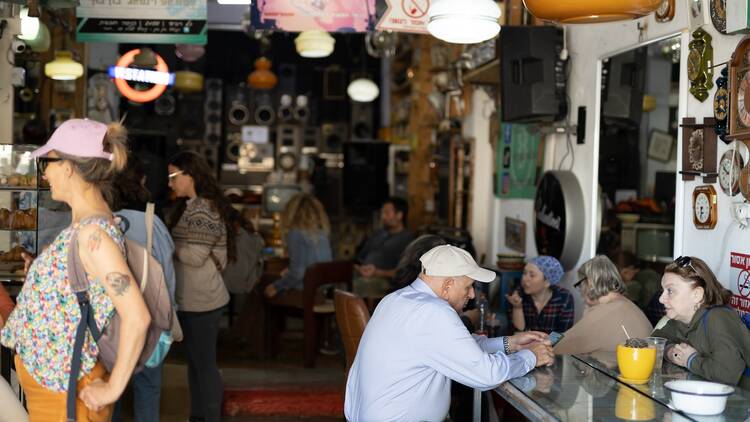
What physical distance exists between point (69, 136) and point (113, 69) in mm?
6469

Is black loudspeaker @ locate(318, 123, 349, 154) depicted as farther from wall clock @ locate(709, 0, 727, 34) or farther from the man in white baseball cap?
the man in white baseball cap

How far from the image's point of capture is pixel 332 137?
1758cm

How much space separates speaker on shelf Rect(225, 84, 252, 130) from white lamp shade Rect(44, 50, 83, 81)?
28.5ft

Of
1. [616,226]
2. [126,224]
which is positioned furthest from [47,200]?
[616,226]

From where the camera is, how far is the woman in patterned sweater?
17.4ft

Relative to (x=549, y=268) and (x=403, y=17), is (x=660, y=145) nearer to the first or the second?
(x=549, y=268)

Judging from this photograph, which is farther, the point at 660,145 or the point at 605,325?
the point at 660,145

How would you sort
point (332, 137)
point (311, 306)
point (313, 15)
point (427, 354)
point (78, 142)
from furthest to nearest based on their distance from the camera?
point (332, 137), point (311, 306), point (313, 15), point (427, 354), point (78, 142)

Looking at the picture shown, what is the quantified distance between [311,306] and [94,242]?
15.5 feet

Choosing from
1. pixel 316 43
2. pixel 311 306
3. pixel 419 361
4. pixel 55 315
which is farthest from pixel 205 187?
pixel 316 43

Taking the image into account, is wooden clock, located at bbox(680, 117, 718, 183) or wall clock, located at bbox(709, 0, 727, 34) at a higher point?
wall clock, located at bbox(709, 0, 727, 34)

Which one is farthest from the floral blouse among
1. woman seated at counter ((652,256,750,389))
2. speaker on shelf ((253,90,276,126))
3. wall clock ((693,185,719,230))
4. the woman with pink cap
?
speaker on shelf ((253,90,276,126))

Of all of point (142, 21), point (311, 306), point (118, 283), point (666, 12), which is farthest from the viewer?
point (311, 306)

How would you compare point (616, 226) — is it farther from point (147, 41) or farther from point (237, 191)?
point (237, 191)
